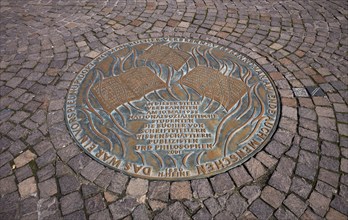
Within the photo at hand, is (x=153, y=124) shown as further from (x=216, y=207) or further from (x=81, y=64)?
(x=81, y=64)

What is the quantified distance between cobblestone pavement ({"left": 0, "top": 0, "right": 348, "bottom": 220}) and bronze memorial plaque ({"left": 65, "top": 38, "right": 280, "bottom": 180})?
12 cm

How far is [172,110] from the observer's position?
2898 millimetres

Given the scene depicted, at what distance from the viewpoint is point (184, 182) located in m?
2.40

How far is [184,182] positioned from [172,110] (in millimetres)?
826

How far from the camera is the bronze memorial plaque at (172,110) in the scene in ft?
8.34

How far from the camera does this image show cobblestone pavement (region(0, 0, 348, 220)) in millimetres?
2270

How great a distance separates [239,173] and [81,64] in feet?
8.17

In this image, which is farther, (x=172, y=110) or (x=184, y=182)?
(x=172, y=110)

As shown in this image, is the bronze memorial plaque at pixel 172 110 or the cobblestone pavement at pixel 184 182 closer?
the cobblestone pavement at pixel 184 182

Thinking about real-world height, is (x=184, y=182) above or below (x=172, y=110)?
below

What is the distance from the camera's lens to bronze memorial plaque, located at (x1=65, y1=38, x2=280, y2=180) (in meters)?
2.54

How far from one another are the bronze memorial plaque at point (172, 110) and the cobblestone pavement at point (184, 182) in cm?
12

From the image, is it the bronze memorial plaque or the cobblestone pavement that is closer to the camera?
the cobblestone pavement

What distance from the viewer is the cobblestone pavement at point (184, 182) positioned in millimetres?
2270
